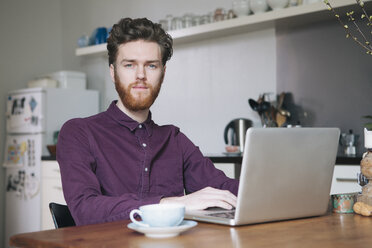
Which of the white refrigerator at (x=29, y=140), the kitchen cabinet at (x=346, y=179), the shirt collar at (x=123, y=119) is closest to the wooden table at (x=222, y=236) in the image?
the shirt collar at (x=123, y=119)

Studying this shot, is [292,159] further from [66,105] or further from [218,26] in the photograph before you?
[66,105]

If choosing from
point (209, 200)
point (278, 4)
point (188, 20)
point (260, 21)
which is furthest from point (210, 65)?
point (209, 200)

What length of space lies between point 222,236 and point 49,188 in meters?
3.75

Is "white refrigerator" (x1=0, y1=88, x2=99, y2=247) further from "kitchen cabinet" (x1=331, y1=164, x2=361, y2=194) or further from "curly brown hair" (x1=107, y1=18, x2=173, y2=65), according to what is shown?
"curly brown hair" (x1=107, y1=18, x2=173, y2=65)

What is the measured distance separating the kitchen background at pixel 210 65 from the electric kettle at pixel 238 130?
0.12m

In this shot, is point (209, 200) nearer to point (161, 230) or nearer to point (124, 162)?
point (161, 230)

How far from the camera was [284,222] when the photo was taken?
1.32 m

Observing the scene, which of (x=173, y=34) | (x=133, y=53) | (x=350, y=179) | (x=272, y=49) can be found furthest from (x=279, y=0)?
(x=133, y=53)

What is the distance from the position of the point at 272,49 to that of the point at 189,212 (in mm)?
2912

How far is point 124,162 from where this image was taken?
72.7 inches

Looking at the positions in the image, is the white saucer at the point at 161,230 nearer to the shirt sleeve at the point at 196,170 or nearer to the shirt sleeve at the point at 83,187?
the shirt sleeve at the point at 83,187

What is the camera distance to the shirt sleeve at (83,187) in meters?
1.45

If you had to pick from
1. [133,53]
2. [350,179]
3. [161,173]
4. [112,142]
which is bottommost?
[350,179]

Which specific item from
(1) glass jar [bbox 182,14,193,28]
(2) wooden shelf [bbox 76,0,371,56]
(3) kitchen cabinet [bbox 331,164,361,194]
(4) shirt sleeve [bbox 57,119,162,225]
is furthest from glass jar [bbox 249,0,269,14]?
(4) shirt sleeve [bbox 57,119,162,225]
